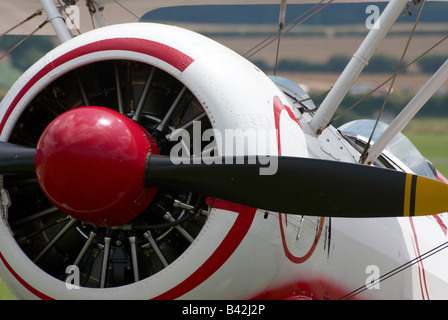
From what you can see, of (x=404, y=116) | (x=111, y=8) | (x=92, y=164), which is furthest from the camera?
(x=111, y=8)

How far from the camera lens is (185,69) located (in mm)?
2943

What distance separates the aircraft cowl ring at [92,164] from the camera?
2.64 m

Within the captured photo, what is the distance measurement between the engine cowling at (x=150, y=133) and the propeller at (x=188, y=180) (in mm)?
107

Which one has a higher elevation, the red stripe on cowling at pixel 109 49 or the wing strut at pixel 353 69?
the wing strut at pixel 353 69

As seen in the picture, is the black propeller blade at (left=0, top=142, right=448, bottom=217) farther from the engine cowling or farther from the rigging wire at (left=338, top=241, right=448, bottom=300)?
the rigging wire at (left=338, top=241, right=448, bottom=300)

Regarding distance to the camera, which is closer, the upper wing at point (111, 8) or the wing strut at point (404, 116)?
the wing strut at point (404, 116)

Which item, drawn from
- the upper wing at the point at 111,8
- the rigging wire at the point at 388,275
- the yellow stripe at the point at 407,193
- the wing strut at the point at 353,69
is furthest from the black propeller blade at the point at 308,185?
the upper wing at the point at 111,8

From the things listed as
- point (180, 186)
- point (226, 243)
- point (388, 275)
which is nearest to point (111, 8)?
point (388, 275)

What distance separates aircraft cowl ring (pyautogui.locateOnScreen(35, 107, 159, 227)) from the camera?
2.64 meters

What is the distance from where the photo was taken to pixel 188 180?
2.78 metres

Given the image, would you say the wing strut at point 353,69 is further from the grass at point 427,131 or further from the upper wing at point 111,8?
the grass at point 427,131

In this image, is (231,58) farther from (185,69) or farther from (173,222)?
(173,222)

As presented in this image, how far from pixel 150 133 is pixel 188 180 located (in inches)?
16.6

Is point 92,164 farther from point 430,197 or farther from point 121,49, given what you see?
point 430,197
